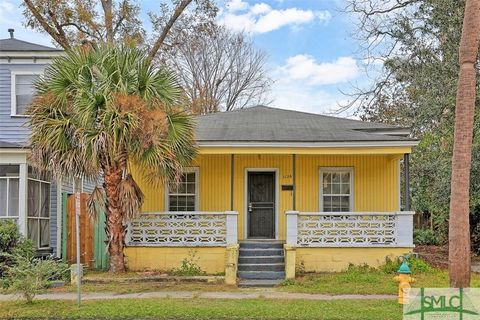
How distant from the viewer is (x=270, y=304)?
10.6 metres

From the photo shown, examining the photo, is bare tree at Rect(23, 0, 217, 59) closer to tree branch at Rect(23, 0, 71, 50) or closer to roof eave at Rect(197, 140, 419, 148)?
tree branch at Rect(23, 0, 71, 50)

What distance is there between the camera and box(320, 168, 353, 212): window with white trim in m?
16.8

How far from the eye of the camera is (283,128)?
1719 cm

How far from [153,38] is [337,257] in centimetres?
1993

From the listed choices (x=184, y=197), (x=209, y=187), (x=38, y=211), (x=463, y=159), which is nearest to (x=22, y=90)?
(x=38, y=211)

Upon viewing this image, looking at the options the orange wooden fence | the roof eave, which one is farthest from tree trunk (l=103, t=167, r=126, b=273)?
the roof eave

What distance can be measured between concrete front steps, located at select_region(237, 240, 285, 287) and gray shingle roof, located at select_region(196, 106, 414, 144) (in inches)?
117

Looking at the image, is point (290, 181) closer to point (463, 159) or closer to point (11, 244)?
point (463, 159)

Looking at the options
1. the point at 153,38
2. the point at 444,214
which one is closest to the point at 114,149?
the point at 444,214

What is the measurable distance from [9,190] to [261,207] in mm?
7273

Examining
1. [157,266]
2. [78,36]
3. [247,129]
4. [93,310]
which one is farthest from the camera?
[78,36]

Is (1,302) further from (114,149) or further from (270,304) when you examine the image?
(270,304)

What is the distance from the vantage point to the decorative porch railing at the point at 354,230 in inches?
582

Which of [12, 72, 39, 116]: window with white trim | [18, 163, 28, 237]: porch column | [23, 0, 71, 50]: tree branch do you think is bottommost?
[18, 163, 28, 237]: porch column
